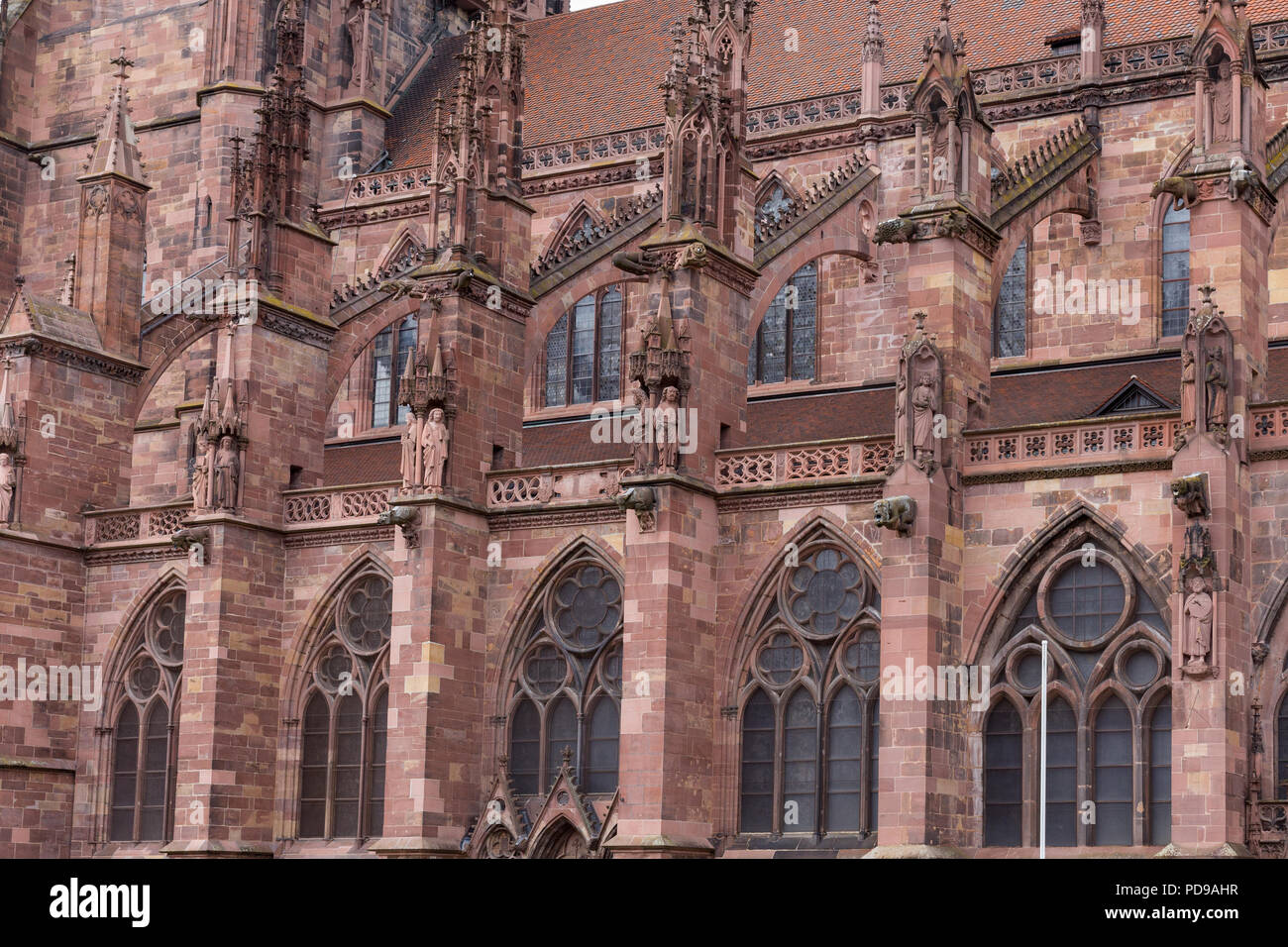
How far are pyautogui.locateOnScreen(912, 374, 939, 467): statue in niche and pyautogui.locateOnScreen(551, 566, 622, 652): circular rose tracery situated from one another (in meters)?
5.67

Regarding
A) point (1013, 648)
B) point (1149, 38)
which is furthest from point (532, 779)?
point (1149, 38)

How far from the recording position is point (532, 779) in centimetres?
2953

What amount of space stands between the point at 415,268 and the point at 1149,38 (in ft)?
44.1

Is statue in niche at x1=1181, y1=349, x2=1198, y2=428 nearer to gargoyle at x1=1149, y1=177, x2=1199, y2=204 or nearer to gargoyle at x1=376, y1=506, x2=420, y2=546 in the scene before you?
gargoyle at x1=1149, y1=177, x2=1199, y2=204

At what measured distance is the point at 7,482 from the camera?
33844mm

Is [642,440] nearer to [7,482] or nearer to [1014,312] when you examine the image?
[1014,312]

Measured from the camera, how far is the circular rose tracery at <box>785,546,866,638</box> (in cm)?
2728

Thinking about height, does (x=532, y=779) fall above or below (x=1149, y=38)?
below

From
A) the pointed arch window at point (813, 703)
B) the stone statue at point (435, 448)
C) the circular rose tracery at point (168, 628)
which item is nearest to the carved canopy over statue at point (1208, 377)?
the pointed arch window at point (813, 703)

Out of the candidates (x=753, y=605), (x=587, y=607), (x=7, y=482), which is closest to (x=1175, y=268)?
(x=753, y=605)

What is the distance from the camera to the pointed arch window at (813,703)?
1062 inches

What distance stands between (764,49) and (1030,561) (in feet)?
60.8
